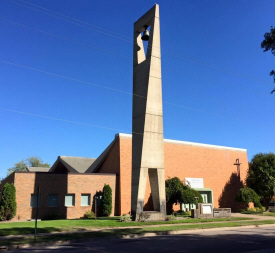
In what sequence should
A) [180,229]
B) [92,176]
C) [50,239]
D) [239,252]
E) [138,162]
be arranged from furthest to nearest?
[92,176], [138,162], [180,229], [50,239], [239,252]

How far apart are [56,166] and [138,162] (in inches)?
840

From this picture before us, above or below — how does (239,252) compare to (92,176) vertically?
below

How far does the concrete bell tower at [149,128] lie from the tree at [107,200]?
20.5 feet

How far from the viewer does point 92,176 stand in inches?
1130

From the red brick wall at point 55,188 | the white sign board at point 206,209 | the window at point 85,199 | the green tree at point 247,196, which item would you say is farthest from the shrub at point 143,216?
the green tree at point 247,196

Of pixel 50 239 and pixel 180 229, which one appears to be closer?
pixel 50 239

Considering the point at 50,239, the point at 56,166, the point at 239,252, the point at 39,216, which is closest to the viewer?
the point at 239,252

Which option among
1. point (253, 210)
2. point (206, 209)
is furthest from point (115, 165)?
point (253, 210)

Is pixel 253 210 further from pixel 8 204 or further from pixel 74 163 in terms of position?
pixel 8 204

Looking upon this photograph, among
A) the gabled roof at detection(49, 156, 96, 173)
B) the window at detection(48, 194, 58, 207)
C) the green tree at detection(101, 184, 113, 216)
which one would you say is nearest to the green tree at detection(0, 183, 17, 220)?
the window at detection(48, 194, 58, 207)

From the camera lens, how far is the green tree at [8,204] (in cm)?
2389

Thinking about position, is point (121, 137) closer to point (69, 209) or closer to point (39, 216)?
point (69, 209)

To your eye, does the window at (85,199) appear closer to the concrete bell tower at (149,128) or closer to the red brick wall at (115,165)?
the red brick wall at (115,165)

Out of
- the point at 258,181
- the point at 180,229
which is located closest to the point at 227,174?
the point at 258,181
